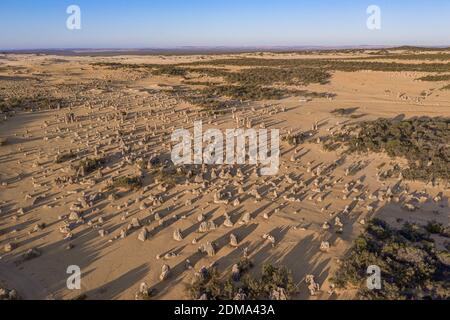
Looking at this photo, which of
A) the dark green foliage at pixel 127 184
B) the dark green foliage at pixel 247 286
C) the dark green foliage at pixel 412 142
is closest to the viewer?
the dark green foliage at pixel 247 286

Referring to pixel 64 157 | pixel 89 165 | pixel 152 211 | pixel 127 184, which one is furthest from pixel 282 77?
pixel 152 211

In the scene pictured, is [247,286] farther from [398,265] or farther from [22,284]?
[22,284]

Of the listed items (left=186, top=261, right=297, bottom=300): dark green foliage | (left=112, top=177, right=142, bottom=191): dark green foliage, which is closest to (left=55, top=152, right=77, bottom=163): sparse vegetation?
(left=112, top=177, right=142, bottom=191): dark green foliage

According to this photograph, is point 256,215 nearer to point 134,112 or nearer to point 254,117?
point 254,117

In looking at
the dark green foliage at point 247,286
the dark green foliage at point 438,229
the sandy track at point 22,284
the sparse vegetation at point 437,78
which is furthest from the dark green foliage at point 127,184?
the sparse vegetation at point 437,78

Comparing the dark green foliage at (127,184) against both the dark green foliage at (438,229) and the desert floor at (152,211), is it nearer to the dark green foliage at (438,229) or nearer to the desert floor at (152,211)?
the desert floor at (152,211)

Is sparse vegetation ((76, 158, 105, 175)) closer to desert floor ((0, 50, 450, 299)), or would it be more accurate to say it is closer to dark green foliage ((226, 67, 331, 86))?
desert floor ((0, 50, 450, 299))
